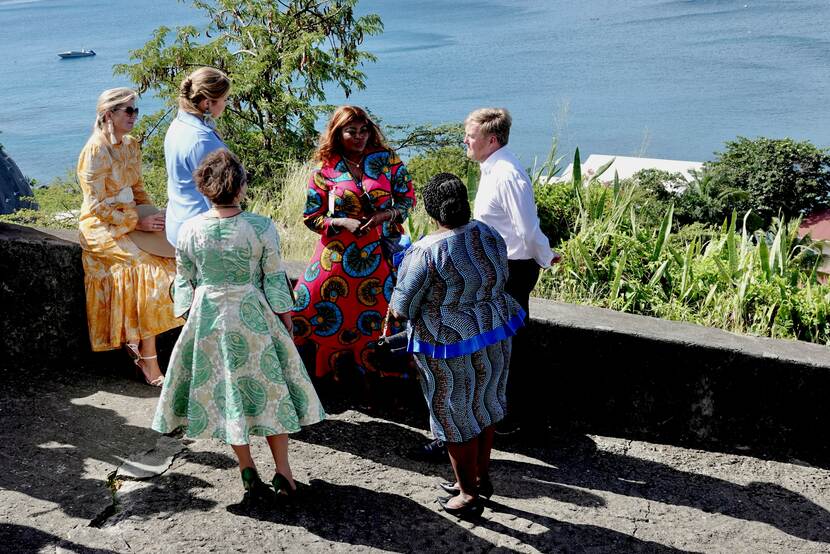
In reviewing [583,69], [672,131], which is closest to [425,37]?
[583,69]

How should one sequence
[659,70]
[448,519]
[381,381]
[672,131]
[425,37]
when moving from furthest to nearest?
[425,37] < [659,70] < [672,131] < [381,381] < [448,519]

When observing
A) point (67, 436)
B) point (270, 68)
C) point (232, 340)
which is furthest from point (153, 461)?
point (270, 68)

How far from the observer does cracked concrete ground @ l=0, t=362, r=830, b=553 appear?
4.00m

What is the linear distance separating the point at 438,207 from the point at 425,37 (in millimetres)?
68834

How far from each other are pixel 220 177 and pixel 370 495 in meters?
1.67

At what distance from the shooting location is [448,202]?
153 inches

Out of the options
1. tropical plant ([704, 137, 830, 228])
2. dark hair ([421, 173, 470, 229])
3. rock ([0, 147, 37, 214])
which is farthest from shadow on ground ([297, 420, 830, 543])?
rock ([0, 147, 37, 214])

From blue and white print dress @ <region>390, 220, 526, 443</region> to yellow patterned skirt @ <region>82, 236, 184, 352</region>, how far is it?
1929mm

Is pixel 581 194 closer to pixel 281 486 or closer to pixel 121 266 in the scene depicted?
pixel 121 266

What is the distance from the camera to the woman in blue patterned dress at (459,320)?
3.90 meters

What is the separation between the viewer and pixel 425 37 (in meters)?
70.2

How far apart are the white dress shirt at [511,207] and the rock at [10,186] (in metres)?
21.8

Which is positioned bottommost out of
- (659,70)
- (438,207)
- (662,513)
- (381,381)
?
(662,513)

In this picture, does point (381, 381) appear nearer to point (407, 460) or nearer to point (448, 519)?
point (407, 460)
